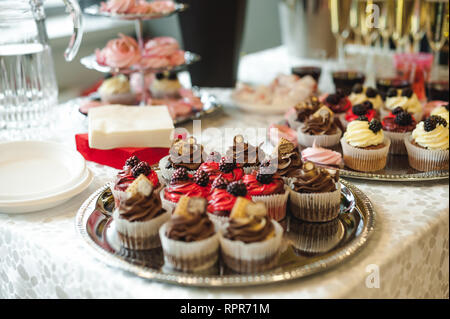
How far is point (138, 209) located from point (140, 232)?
5cm

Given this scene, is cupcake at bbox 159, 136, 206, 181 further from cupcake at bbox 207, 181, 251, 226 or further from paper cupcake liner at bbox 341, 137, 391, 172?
paper cupcake liner at bbox 341, 137, 391, 172

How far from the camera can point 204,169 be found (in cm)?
127

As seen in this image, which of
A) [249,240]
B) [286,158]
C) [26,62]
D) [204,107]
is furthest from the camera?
[204,107]

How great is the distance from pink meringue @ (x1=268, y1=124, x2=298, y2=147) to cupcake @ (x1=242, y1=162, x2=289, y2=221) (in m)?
0.45

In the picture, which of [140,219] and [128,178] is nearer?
[140,219]

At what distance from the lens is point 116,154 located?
1528 mm

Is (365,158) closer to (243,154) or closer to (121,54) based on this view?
(243,154)

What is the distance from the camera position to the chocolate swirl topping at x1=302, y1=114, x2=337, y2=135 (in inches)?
63.0

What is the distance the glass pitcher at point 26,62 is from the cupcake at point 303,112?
743 millimetres

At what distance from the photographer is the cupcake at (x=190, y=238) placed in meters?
0.97

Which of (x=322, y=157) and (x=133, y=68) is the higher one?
(x=133, y=68)

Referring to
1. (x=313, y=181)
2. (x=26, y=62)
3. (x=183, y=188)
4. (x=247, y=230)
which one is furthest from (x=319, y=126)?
(x=26, y=62)
